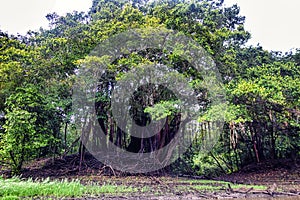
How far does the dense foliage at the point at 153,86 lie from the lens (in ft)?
37.8

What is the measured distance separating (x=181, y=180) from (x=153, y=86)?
4028 millimetres

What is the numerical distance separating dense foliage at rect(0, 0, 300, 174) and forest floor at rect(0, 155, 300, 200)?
106cm

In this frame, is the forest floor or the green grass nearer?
the green grass

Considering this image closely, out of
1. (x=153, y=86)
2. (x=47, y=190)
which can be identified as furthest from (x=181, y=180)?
(x=47, y=190)

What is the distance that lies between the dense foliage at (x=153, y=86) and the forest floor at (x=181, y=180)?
1.06 m

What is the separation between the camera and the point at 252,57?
1538 centimetres

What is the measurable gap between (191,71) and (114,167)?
5241 millimetres

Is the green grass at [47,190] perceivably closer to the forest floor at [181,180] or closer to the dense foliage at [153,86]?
the forest floor at [181,180]

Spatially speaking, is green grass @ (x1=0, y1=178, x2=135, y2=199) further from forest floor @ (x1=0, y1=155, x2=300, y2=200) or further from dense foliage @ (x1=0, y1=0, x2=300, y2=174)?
dense foliage @ (x1=0, y1=0, x2=300, y2=174)

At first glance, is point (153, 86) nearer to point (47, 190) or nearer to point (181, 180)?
point (181, 180)

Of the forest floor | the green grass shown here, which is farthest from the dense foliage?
the green grass

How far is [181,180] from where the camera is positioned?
37.6 ft

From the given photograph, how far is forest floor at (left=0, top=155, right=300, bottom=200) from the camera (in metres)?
7.68

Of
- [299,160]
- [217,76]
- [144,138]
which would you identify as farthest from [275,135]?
[144,138]
